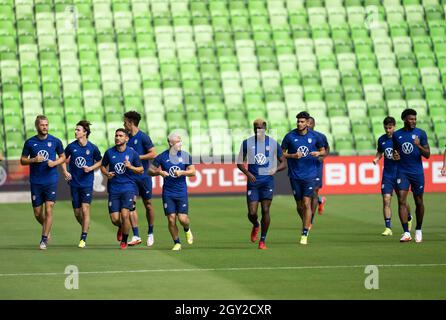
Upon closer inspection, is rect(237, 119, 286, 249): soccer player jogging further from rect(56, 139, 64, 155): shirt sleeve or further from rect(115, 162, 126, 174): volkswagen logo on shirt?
rect(56, 139, 64, 155): shirt sleeve

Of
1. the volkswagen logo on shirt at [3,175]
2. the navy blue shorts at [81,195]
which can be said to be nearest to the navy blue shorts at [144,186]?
the navy blue shorts at [81,195]

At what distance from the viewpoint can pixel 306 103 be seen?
37.2 meters

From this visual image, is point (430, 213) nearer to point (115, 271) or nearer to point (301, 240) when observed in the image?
point (301, 240)

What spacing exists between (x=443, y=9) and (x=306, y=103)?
314 inches

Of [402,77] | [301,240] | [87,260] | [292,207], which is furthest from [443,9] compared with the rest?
[87,260]

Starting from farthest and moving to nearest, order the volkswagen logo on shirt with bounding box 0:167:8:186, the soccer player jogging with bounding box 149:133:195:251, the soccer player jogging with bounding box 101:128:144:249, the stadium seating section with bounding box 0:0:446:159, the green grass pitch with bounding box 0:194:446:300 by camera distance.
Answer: the stadium seating section with bounding box 0:0:446:159 → the volkswagen logo on shirt with bounding box 0:167:8:186 → the soccer player jogging with bounding box 101:128:144:249 → the soccer player jogging with bounding box 149:133:195:251 → the green grass pitch with bounding box 0:194:446:300

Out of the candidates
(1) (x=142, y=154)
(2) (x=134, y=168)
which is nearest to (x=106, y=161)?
(2) (x=134, y=168)

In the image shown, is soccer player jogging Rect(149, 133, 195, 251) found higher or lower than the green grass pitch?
higher

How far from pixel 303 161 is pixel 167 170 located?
106 inches

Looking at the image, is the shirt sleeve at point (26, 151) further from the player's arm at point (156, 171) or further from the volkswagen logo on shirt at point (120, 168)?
the player's arm at point (156, 171)

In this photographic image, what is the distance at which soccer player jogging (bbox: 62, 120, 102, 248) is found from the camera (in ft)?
64.3

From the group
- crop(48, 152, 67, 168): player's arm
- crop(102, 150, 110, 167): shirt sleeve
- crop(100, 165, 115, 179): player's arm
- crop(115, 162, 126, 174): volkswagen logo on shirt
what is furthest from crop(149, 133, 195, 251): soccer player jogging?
crop(48, 152, 67, 168): player's arm

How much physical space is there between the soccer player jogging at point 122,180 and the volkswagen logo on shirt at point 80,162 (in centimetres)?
54
